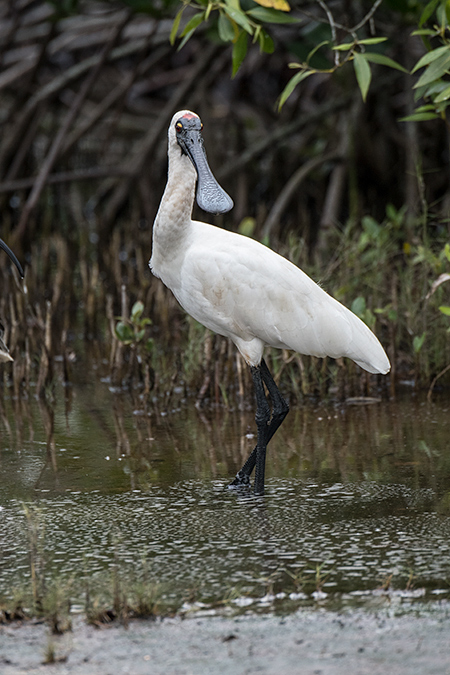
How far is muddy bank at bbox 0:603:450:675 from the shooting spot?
2.59 metres

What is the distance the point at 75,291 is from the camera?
29.4 feet

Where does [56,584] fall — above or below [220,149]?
below

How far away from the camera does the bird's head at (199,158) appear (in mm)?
4398

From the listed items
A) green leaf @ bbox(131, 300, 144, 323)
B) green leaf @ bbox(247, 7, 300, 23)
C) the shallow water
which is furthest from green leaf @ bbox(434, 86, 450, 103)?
green leaf @ bbox(131, 300, 144, 323)

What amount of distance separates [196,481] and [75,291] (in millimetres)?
4961

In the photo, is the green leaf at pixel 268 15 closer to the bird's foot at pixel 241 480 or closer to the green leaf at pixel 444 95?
the green leaf at pixel 444 95

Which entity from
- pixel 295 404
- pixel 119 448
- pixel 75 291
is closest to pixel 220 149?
pixel 75 291

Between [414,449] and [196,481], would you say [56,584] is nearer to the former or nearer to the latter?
[196,481]

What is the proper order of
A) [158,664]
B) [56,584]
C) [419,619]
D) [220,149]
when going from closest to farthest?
[158,664] → [419,619] → [56,584] → [220,149]

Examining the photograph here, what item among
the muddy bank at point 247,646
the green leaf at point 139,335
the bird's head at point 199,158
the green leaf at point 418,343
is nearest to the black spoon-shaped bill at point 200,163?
the bird's head at point 199,158

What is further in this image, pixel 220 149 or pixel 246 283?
pixel 220 149

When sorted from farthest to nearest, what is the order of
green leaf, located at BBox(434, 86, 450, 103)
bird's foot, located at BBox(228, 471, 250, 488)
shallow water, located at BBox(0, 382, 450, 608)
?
green leaf, located at BBox(434, 86, 450, 103)
bird's foot, located at BBox(228, 471, 250, 488)
shallow water, located at BBox(0, 382, 450, 608)

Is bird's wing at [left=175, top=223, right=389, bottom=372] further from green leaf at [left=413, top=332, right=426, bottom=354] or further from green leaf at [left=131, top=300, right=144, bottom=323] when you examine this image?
green leaf at [left=413, top=332, right=426, bottom=354]

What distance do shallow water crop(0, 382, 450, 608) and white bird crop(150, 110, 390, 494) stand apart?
Answer: 13.5 inches
